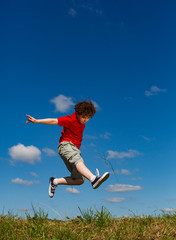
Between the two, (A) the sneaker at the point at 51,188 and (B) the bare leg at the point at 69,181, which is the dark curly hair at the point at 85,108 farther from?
(A) the sneaker at the point at 51,188

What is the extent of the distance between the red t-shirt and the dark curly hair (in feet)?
0.76

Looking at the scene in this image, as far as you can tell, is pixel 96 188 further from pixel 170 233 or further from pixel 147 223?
pixel 170 233

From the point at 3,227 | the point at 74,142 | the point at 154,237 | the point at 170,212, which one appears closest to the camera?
the point at 154,237

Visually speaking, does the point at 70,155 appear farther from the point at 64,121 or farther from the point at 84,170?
the point at 64,121

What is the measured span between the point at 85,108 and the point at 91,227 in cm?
305

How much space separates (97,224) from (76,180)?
1.74m

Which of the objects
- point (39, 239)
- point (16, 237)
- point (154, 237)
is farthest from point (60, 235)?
point (154, 237)

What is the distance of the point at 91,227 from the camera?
5695 millimetres

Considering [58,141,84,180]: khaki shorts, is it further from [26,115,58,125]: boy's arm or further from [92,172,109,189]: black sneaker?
[92,172,109,189]: black sneaker

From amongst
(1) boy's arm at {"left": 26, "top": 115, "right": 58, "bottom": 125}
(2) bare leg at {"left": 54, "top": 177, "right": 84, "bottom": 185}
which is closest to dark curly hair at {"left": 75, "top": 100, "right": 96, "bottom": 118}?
(1) boy's arm at {"left": 26, "top": 115, "right": 58, "bottom": 125}

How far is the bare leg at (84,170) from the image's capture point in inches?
250

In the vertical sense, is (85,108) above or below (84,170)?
above

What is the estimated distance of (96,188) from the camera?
20.4 ft

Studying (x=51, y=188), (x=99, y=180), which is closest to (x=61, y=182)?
(x=51, y=188)
